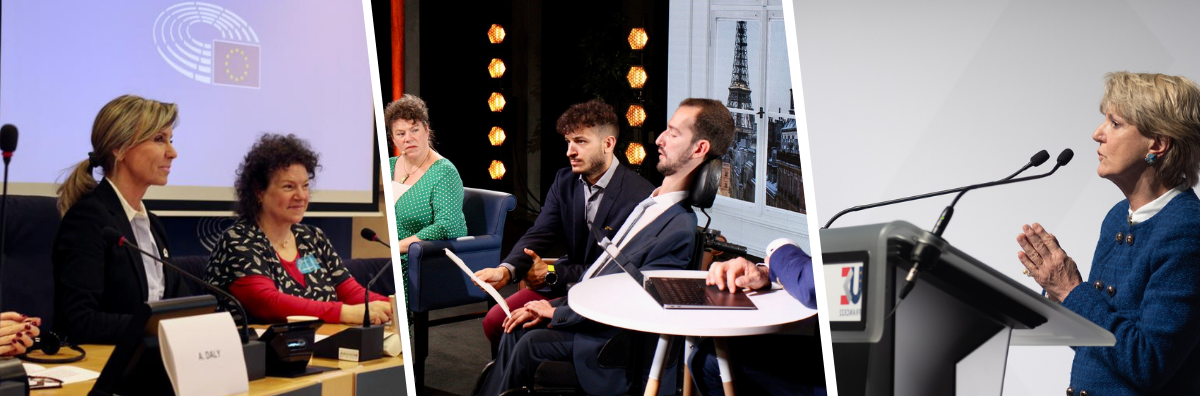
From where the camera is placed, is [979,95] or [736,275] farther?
[979,95]

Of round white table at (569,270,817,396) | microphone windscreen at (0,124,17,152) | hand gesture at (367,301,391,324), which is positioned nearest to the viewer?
microphone windscreen at (0,124,17,152)

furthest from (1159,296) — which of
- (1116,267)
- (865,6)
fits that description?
(865,6)

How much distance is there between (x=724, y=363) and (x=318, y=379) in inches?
38.4

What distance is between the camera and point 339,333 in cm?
215

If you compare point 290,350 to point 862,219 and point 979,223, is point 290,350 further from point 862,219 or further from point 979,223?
point 979,223

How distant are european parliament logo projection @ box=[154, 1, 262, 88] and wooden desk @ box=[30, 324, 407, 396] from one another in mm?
630

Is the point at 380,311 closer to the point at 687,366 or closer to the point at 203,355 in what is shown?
the point at 203,355

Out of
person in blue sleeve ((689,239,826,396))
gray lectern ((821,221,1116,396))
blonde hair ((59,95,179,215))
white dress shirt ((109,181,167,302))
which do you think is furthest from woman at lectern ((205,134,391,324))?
gray lectern ((821,221,1116,396))

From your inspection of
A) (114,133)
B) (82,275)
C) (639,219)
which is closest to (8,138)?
(114,133)

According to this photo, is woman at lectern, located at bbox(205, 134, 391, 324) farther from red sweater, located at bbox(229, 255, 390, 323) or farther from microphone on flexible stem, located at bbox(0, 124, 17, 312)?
microphone on flexible stem, located at bbox(0, 124, 17, 312)

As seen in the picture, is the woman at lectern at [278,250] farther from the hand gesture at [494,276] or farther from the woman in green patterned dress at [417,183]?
the hand gesture at [494,276]

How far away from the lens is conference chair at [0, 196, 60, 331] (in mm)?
1773

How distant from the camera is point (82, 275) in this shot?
5.91ft

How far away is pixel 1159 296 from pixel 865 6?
1302 millimetres
